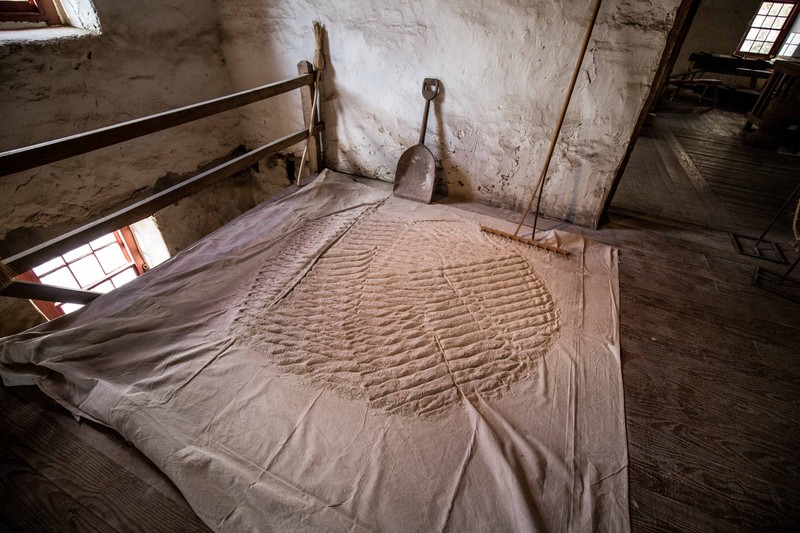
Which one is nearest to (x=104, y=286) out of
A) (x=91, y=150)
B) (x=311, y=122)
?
(x=91, y=150)

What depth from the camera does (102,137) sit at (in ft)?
5.26

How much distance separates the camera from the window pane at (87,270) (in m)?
2.87

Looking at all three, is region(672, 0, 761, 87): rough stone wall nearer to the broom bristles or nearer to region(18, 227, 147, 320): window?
→ region(18, 227, 147, 320): window

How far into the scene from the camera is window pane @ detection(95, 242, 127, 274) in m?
3.07

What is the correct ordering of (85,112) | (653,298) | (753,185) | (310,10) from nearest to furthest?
(653,298) → (85,112) → (310,10) → (753,185)

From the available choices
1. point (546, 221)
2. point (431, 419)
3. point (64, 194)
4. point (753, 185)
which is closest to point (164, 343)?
point (431, 419)

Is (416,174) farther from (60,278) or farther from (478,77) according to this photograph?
(60,278)

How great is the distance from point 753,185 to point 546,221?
267 cm

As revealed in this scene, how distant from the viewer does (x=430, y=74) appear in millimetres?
2508

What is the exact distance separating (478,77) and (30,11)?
291 cm

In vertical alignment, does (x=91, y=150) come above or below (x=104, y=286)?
above

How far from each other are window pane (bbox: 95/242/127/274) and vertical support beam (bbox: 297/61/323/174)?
1.91 metres

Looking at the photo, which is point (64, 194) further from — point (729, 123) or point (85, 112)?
point (729, 123)

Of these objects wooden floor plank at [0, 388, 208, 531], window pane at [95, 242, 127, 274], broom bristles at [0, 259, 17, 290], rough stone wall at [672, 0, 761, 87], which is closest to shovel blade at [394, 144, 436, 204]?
broom bristles at [0, 259, 17, 290]
